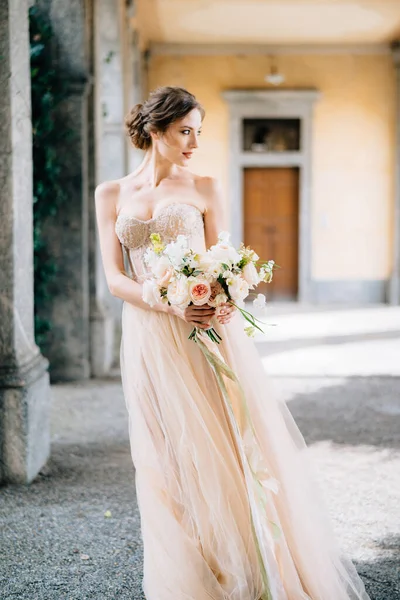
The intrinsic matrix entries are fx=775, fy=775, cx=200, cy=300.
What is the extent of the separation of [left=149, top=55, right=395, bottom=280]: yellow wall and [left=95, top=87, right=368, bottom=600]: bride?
11.8 meters

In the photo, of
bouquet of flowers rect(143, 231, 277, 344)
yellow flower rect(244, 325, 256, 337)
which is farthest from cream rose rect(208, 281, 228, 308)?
yellow flower rect(244, 325, 256, 337)

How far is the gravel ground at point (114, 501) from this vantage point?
299cm

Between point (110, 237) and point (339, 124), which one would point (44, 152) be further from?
point (339, 124)

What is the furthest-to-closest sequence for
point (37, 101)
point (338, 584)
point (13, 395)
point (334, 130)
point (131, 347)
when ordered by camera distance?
point (334, 130) < point (37, 101) < point (13, 395) < point (131, 347) < point (338, 584)

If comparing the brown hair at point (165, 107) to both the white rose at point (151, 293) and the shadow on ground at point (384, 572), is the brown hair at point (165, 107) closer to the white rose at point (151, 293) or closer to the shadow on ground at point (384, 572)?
the white rose at point (151, 293)

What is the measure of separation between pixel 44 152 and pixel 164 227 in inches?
156

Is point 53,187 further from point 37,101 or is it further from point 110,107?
point 110,107

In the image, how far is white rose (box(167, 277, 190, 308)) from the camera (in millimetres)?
2434

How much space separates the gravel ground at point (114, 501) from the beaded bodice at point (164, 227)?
697 mm

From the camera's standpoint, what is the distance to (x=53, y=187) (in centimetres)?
659

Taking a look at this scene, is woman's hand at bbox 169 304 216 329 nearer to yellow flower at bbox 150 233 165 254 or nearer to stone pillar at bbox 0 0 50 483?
yellow flower at bbox 150 233 165 254

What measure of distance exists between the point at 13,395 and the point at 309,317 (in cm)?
871

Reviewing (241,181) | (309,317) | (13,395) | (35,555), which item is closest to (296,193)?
(241,181)

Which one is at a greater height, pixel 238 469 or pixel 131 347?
Result: pixel 131 347
